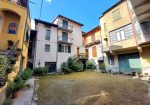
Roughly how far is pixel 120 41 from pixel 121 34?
97cm

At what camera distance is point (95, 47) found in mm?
20750

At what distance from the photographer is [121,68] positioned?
14305 millimetres

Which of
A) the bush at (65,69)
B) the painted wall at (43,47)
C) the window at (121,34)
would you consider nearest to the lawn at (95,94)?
the window at (121,34)

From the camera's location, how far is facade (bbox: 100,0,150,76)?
11125 millimetres

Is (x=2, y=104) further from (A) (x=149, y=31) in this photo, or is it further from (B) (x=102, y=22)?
(B) (x=102, y=22)

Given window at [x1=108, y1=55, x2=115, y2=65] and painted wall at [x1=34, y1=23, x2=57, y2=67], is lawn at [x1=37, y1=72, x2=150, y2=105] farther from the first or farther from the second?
painted wall at [x1=34, y1=23, x2=57, y2=67]

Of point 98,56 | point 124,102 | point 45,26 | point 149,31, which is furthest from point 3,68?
point 98,56

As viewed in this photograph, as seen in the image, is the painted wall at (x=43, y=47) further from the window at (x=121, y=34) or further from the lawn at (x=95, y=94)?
the window at (x=121, y=34)

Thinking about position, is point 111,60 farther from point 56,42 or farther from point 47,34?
point 47,34

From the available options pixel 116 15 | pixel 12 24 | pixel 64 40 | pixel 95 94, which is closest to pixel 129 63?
pixel 116 15

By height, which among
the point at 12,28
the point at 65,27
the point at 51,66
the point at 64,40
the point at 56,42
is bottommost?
the point at 51,66

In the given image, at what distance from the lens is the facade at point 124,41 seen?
11125mm

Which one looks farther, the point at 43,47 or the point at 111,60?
the point at 43,47

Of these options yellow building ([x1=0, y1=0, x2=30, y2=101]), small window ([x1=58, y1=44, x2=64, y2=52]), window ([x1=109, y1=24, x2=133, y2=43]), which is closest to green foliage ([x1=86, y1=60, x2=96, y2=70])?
small window ([x1=58, y1=44, x2=64, y2=52])
